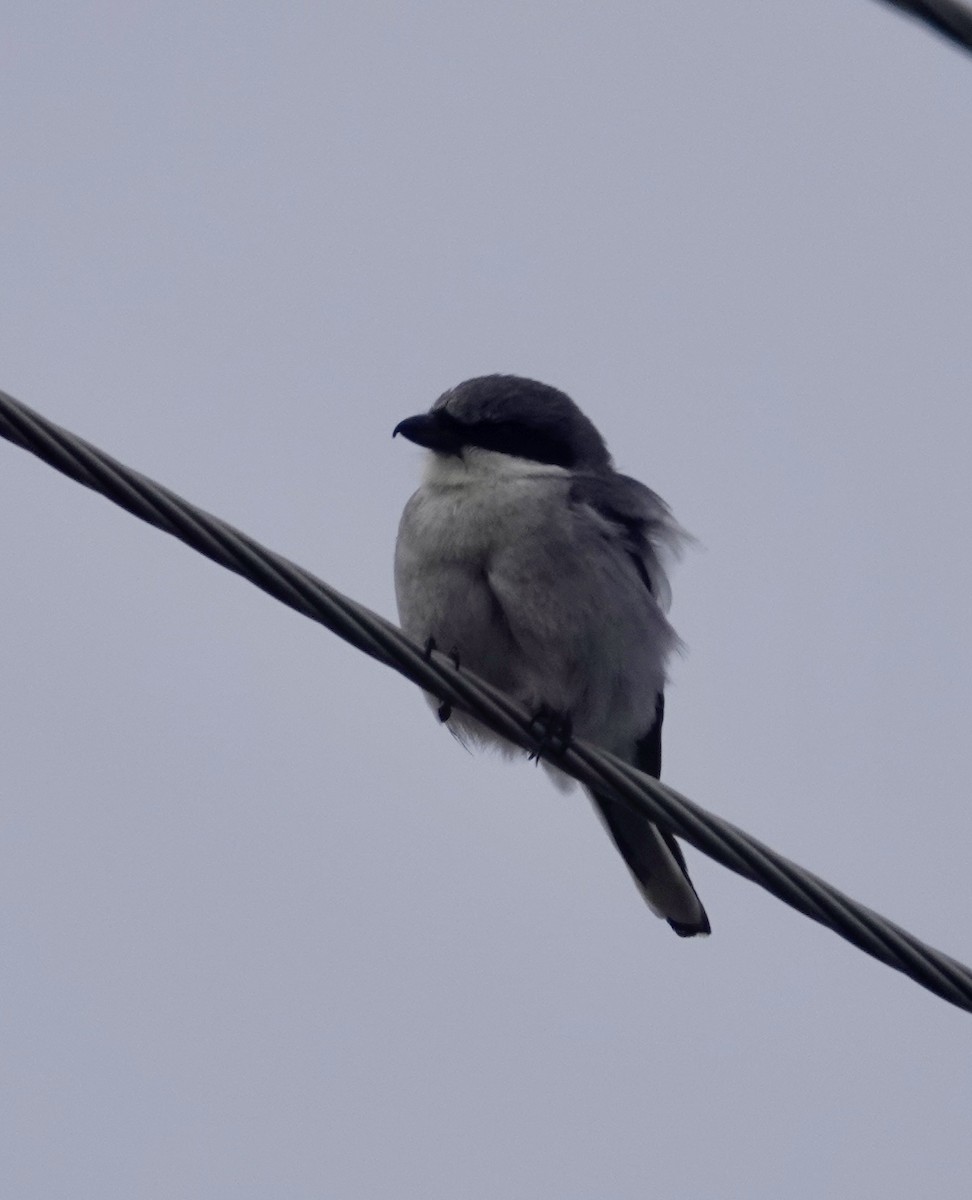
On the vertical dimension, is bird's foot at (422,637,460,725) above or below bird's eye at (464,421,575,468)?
below

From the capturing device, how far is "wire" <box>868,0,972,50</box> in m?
2.91

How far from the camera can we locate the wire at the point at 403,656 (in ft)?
12.8

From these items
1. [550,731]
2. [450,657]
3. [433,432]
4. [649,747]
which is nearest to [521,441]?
[433,432]

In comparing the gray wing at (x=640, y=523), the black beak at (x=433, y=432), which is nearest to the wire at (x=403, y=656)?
the gray wing at (x=640, y=523)

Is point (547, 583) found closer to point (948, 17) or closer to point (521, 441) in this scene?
point (521, 441)

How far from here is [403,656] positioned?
440 centimetres

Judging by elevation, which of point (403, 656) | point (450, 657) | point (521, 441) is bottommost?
point (403, 656)

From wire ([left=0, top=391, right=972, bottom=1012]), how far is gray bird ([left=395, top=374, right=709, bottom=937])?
4.88ft

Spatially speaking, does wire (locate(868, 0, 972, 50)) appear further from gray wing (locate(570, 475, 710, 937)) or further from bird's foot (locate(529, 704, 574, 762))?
gray wing (locate(570, 475, 710, 937))

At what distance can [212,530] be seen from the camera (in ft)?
13.1

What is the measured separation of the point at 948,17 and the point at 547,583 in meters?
3.79

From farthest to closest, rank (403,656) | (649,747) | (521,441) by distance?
1. (649,747)
2. (521,441)
3. (403,656)

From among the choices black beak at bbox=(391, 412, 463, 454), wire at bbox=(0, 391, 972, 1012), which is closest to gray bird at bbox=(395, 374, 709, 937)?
black beak at bbox=(391, 412, 463, 454)

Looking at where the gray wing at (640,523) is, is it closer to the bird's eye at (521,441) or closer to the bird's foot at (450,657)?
the bird's eye at (521,441)
